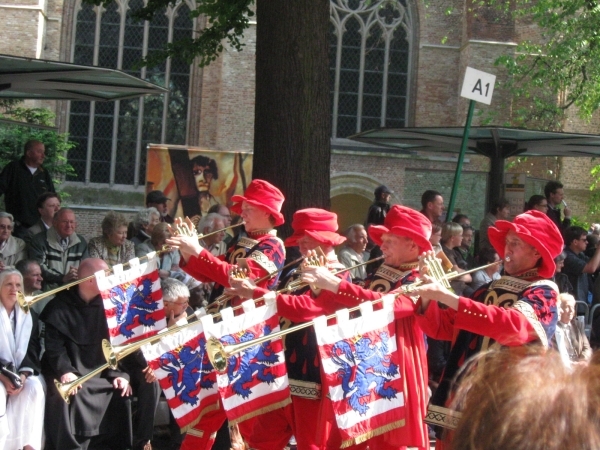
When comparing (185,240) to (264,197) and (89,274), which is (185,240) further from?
(89,274)

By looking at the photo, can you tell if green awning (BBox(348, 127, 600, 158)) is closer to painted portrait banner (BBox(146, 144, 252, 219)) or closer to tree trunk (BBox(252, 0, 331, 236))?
painted portrait banner (BBox(146, 144, 252, 219))

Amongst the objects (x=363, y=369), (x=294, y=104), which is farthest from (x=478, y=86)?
(x=363, y=369)

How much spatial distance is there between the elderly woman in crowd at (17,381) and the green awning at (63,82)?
2.62m

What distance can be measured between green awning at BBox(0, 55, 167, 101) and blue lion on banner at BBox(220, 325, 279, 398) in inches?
169

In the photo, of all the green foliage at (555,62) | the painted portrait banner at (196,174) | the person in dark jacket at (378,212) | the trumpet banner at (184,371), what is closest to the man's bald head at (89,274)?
the trumpet banner at (184,371)

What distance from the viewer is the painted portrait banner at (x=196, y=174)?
16.7 metres

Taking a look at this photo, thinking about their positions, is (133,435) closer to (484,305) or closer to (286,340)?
(286,340)

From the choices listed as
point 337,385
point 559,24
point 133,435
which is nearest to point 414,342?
point 337,385

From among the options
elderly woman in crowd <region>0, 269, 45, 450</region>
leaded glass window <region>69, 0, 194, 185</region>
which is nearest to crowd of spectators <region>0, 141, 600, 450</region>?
elderly woman in crowd <region>0, 269, 45, 450</region>

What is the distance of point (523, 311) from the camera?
5016 mm

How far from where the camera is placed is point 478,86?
1064cm

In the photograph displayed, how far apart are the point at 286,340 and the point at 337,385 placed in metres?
0.97

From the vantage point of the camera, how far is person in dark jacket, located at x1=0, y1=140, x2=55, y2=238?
1072 cm

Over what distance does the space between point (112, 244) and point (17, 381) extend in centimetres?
238
